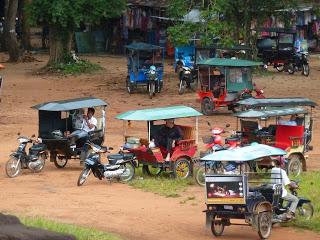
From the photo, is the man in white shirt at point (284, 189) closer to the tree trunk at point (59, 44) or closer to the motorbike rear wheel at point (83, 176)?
the motorbike rear wheel at point (83, 176)

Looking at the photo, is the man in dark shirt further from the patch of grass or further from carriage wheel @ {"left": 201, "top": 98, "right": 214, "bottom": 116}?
the patch of grass

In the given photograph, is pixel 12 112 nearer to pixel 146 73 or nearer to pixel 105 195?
pixel 146 73

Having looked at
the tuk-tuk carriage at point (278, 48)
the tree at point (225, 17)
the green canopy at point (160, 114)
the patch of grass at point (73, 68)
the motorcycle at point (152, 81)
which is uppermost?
the tree at point (225, 17)

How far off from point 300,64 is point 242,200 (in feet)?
77.2

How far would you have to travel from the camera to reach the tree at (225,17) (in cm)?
3325

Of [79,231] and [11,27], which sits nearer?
[79,231]

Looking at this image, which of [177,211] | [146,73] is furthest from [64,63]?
[177,211]

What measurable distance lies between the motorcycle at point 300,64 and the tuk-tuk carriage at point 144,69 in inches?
231

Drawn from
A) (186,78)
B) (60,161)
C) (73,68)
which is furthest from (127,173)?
(73,68)

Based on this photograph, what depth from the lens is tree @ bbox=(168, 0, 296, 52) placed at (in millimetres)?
33250

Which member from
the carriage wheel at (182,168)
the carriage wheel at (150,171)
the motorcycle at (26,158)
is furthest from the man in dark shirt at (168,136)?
the motorcycle at (26,158)

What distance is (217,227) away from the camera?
13750 millimetres

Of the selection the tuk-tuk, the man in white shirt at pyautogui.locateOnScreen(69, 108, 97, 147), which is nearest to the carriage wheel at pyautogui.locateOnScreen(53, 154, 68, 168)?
the man in white shirt at pyautogui.locateOnScreen(69, 108, 97, 147)

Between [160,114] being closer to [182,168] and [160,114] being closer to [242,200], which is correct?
[182,168]
